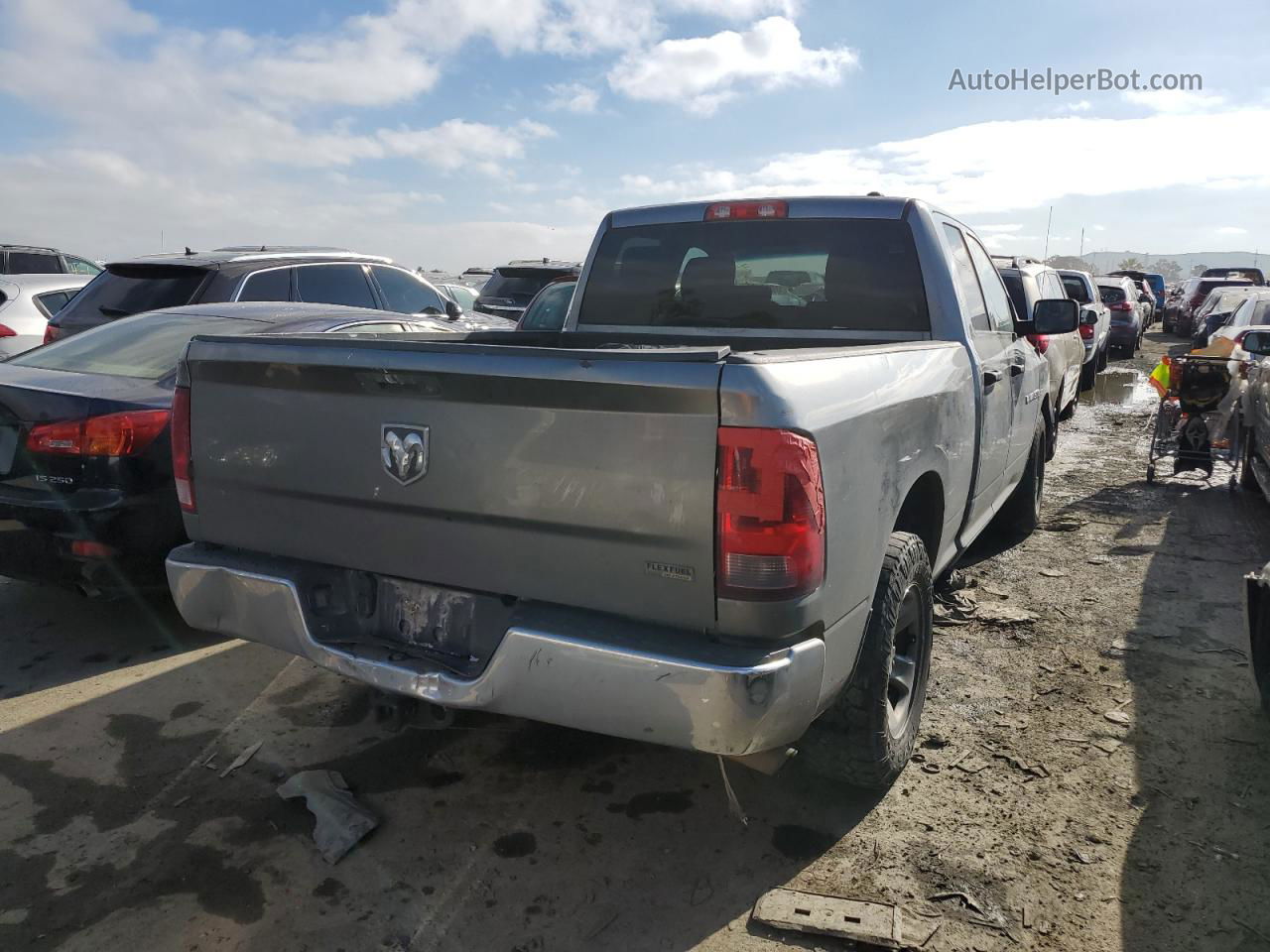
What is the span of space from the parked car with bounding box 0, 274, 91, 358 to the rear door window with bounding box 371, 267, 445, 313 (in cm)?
352

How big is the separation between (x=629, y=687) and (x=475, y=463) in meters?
0.72

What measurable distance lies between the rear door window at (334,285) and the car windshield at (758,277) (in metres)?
3.76

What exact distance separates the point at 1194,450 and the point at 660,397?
6899mm

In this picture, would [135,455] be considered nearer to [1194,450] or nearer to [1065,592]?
[1065,592]

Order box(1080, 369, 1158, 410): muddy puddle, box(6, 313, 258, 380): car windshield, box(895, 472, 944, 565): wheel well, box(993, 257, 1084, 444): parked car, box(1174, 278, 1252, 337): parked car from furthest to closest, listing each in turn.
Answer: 1. box(1174, 278, 1252, 337): parked car
2. box(1080, 369, 1158, 410): muddy puddle
3. box(993, 257, 1084, 444): parked car
4. box(6, 313, 258, 380): car windshield
5. box(895, 472, 944, 565): wheel well

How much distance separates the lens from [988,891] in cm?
267

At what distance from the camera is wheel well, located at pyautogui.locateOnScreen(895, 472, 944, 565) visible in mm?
3260

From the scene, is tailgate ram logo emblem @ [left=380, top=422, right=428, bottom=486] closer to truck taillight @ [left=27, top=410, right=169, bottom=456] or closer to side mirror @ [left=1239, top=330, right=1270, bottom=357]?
truck taillight @ [left=27, top=410, right=169, bottom=456]

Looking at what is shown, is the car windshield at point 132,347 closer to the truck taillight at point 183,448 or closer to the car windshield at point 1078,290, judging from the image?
the truck taillight at point 183,448

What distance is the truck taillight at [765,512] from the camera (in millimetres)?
2178

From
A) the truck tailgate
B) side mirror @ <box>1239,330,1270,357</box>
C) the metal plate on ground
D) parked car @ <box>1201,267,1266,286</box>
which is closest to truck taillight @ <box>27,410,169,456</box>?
the truck tailgate

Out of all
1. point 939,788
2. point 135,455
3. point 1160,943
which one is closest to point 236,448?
point 135,455

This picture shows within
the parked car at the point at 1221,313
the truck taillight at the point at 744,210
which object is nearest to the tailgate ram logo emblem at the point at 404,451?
the truck taillight at the point at 744,210

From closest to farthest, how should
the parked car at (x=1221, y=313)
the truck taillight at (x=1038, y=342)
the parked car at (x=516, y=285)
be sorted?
1. the truck taillight at (x=1038, y=342)
2. the parked car at (x=516, y=285)
3. the parked car at (x=1221, y=313)
